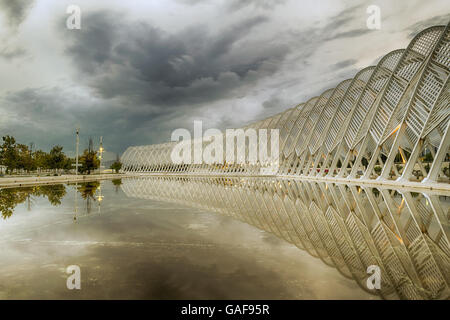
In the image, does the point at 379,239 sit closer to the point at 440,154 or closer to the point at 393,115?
the point at 440,154

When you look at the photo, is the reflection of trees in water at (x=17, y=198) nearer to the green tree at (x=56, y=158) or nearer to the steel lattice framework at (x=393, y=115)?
the steel lattice framework at (x=393, y=115)

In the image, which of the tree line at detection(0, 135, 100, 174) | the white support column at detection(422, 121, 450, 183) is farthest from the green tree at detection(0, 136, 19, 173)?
the white support column at detection(422, 121, 450, 183)

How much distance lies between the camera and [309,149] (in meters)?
42.1

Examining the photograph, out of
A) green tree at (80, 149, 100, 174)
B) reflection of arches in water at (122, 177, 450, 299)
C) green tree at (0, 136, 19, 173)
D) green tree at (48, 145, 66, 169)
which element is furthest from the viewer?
green tree at (80, 149, 100, 174)

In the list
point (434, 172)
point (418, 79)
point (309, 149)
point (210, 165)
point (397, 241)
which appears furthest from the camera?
point (210, 165)

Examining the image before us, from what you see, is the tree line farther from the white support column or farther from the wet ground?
the white support column

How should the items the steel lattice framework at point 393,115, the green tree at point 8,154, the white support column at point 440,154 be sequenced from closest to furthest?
the white support column at point 440,154
the steel lattice framework at point 393,115
the green tree at point 8,154

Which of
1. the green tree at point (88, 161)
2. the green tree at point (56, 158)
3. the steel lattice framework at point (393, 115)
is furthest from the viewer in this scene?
the green tree at point (88, 161)

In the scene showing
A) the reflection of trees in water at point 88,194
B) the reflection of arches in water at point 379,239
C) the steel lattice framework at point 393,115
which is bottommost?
the reflection of trees in water at point 88,194

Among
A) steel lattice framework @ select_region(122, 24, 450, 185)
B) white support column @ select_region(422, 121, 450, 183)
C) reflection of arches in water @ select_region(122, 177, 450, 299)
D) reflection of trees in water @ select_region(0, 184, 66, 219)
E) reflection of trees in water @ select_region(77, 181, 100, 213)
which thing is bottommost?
reflection of trees in water @ select_region(77, 181, 100, 213)

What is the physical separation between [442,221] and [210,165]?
6833 cm

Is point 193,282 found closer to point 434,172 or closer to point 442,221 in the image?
point 442,221

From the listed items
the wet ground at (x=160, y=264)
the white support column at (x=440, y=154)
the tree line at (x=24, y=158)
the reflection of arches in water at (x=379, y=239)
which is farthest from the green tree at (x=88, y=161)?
the white support column at (x=440, y=154)
